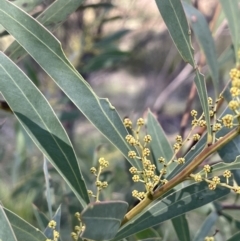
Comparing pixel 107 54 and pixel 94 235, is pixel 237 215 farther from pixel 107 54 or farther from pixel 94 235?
pixel 107 54

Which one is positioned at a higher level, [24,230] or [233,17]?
[233,17]

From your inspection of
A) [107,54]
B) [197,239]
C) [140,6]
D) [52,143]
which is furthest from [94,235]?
[140,6]

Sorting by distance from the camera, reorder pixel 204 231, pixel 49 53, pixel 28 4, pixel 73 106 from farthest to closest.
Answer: pixel 73 106 < pixel 204 231 < pixel 28 4 < pixel 49 53

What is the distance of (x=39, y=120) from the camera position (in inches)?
23.0

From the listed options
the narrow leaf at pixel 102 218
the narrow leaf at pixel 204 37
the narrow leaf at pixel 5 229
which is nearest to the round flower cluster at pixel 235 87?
the narrow leaf at pixel 102 218

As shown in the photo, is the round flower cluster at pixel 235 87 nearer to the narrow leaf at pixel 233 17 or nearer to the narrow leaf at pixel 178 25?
the narrow leaf at pixel 178 25

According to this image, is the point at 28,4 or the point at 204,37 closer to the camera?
the point at 28,4

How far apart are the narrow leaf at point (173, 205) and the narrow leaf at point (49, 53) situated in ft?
0.45

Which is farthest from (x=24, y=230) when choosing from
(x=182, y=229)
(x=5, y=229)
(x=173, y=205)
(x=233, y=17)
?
(x=233, y=17)

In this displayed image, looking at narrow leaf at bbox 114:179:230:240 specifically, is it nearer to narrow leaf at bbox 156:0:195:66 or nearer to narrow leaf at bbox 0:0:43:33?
narrow leaf at bbox 156:0:195:66

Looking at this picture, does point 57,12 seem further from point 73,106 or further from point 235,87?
point 73,106

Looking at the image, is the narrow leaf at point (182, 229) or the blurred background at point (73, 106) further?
the blurred background at point (73, 106)

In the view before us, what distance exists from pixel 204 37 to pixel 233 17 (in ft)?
0.31

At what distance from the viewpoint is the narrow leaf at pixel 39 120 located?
567 millimetres
